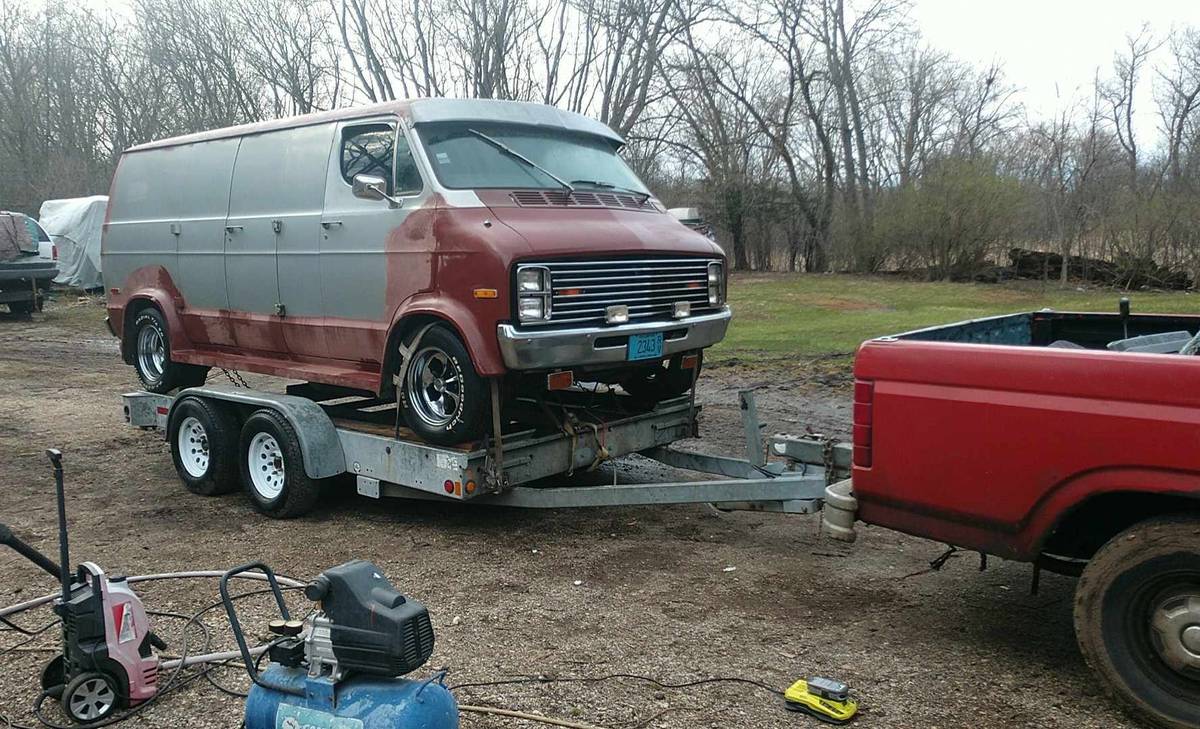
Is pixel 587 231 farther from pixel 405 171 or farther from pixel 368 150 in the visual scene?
pixel 368 150

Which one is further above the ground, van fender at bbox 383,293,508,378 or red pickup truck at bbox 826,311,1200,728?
van fender at bbox 383,293,508,378

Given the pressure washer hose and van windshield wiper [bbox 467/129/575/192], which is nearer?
the pressure washer hose

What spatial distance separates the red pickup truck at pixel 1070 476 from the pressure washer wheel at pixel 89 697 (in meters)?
3.14

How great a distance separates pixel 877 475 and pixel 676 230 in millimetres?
2857

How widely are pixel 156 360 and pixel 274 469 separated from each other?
7.79 ft

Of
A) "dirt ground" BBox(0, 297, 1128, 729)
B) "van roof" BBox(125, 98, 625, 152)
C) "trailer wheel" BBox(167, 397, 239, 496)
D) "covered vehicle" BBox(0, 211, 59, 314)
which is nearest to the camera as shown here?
"dirt ground" BBox(0, 297, 1128, 729)

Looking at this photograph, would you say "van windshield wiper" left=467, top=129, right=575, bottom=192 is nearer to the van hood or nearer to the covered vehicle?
the van hood

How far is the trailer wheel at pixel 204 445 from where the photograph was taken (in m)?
7.18

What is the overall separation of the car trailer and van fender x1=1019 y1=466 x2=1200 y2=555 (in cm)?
133

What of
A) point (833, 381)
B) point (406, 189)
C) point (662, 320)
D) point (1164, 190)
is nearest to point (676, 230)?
point (662, 320)

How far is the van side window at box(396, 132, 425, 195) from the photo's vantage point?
243 inches

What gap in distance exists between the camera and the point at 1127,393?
3.52 metres

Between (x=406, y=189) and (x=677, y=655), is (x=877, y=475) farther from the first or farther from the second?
(x=406, y=189)

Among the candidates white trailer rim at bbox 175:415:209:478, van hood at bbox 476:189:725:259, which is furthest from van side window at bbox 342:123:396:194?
white trailer rim at bbox 175:415:209:478
